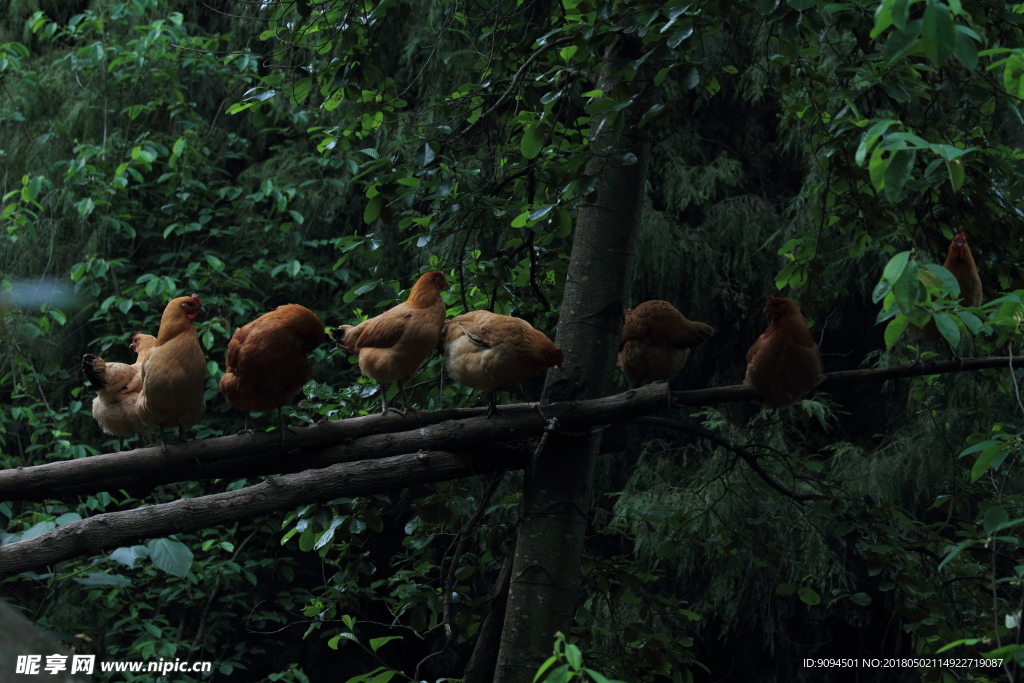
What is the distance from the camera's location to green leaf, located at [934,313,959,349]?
1468mm

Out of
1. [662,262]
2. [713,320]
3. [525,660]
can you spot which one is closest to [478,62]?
[662,262]

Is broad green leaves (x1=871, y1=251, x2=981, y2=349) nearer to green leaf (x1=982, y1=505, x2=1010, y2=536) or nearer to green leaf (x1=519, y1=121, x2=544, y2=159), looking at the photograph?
green leaf (x1=982, y1=505, x2=1010, y2=536)

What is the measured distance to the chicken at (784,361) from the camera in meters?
2.77

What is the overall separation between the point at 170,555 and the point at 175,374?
1.76 ft

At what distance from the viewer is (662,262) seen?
4.76m

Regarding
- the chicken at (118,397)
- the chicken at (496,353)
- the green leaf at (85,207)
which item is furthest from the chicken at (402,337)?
the green leaf at (85,207)

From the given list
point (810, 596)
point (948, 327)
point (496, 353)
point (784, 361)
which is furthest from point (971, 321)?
point (810, 596)

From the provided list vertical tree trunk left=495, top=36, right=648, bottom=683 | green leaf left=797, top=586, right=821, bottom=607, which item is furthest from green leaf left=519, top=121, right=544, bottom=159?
green leaf left=797, top=586, right=821, bottom=607

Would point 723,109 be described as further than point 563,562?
Yes

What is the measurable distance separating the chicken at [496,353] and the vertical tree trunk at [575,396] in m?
0.19

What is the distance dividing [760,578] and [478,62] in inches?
127

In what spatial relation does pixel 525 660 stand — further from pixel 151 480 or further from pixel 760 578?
pixel 760 578

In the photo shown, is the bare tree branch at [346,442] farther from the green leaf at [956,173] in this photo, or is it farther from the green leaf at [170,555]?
the green leaf at [956,173]

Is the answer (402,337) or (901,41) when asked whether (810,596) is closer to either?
(402,337)
